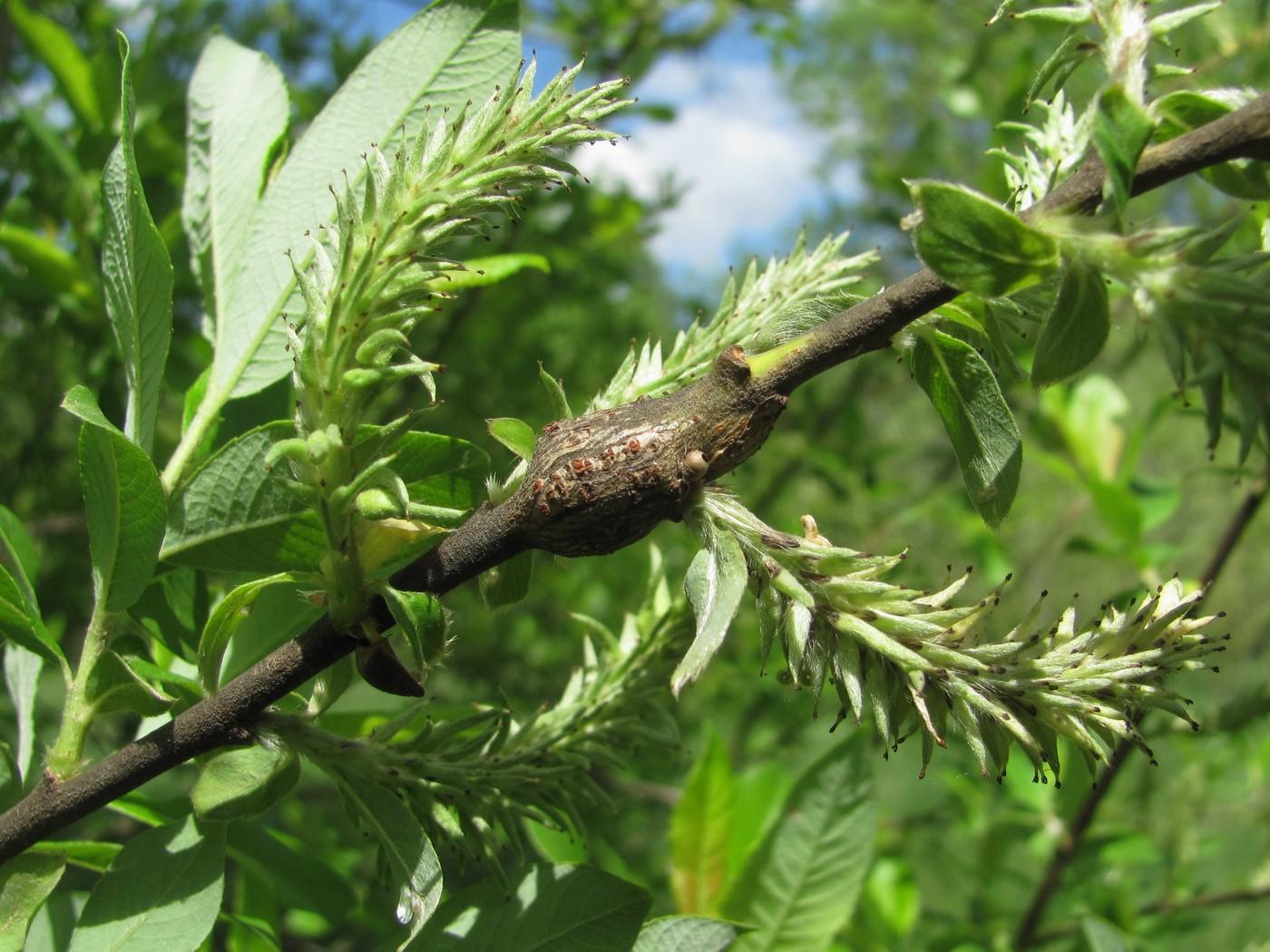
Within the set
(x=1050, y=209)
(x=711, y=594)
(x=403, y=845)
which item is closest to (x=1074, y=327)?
(x=1050, y=209)

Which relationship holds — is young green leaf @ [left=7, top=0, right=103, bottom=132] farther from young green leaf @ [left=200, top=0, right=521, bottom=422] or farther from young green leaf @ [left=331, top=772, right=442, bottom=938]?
young green leaf @ [left=331, top=772, right=442, bottom=938]

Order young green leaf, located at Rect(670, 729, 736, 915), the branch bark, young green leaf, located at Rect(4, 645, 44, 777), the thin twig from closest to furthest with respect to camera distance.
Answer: the branch bark
young green leaf, located at Rect(4, 645, 44, 777)
young green leaf, located at Rect(670, 729, 736, 915)
the thin twig

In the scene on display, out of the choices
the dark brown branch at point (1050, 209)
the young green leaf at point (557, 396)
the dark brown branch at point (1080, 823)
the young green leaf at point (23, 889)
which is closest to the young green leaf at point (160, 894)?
the young green leaf at point (23, 889)

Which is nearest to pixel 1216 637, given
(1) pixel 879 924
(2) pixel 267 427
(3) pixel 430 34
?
(2) pixel 267 427

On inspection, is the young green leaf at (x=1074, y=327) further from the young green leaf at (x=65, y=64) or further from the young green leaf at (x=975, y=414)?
the young green leaf at (x=65, y=64)

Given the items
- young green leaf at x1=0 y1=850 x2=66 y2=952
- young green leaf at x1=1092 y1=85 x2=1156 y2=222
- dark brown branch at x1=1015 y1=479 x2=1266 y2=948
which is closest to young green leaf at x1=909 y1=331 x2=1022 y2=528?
young green leaf at x1=1092 y1=85 x2=1156 y2=222

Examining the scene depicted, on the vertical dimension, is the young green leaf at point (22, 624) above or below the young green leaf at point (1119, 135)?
below
